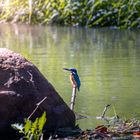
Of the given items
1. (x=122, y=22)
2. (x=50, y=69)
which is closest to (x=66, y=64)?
(x=50, y=69)

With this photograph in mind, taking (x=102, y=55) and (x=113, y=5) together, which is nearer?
(x=102, y=55)

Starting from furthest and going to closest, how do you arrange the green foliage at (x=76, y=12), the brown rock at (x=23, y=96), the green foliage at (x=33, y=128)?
the green foliage at (x=76, y=12)
the brown rock at (x=23, y=96)
the green foliage at (x=33, y=128)

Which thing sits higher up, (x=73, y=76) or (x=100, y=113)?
(x=73, y=76)

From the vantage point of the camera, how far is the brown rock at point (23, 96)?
701 centimetres

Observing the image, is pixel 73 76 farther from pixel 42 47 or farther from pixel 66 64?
pixel 42 47

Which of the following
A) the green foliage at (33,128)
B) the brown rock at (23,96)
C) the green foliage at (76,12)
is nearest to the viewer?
the green foliage at (33,128)

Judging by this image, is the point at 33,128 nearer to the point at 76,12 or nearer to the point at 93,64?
the point at 93,64

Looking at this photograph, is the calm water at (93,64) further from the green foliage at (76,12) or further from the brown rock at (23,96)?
the green foliage at (76,12)

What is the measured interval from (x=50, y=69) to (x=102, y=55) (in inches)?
120

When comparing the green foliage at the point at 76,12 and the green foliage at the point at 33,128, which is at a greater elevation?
the green foliage at the point at 76,12

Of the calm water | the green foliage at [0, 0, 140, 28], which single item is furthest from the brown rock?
the green foliage at [0, 0, 140, 28]

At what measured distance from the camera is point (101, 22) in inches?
1140

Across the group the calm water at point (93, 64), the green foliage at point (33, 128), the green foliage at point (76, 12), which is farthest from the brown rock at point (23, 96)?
the green foliage at point (76, 12)

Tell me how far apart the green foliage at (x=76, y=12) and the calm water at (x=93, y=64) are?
7.99ft
